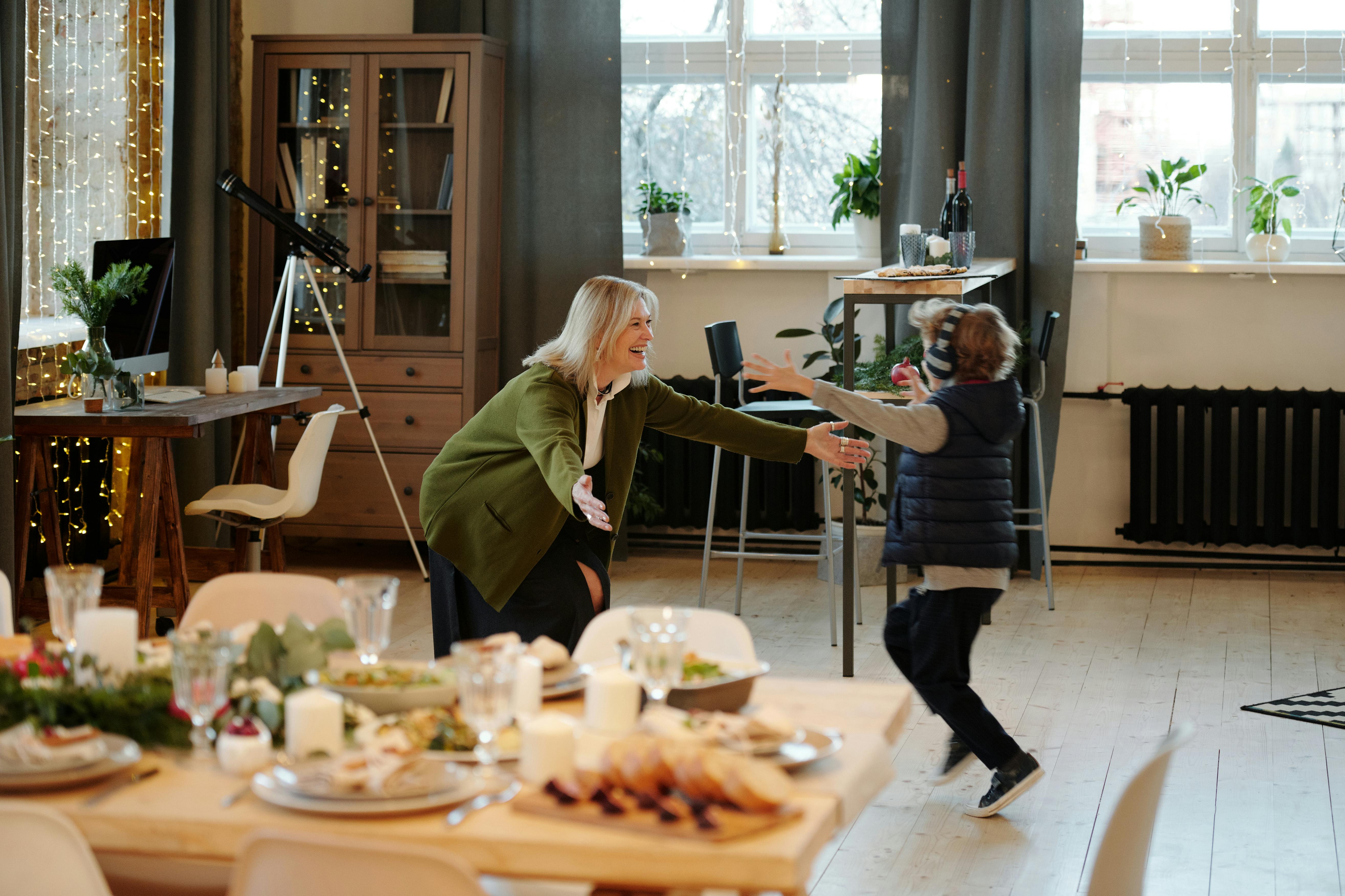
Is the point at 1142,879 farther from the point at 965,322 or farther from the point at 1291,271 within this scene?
the point at 1291,271

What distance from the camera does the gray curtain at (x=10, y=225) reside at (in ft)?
12.2

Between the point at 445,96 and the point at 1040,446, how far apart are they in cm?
262

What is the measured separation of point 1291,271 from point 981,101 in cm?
136

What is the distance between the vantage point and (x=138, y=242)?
4.28 m

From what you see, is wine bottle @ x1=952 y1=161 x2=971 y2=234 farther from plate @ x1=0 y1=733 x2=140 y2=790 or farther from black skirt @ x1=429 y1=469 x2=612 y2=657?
plate @ x1=0 y1=733 x2=140 y2=790

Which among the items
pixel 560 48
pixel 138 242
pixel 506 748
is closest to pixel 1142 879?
pixel 506 748

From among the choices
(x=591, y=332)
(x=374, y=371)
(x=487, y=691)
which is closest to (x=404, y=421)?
(x=374, y=371)

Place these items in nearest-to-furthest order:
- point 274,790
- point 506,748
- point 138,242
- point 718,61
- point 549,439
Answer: point 274,790
point 506,748
point 549,439
point 138,242
point 718,61

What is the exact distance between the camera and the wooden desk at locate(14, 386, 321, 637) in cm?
383

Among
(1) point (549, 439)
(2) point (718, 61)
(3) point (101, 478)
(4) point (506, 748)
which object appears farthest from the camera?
(2) point (718, 61)

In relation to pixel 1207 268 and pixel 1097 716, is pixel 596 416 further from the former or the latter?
pixel 1207 268

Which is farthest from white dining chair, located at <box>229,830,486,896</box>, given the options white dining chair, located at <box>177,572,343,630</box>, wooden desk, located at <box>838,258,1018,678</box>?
wooden desk, located at <box>838,258,1018,678</box>

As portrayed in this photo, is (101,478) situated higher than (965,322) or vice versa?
(965,322)

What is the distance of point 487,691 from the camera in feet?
4.64
